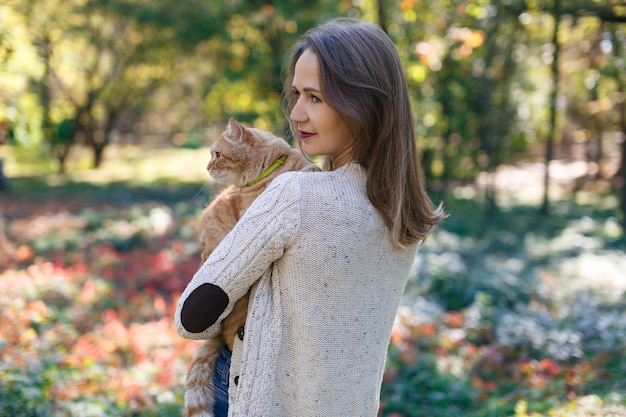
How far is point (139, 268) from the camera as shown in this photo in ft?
28.3

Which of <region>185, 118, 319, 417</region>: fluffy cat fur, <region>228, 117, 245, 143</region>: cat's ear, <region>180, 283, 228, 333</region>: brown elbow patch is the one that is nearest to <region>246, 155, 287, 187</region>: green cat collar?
<region>185, 118, 319, 417</region>: fluffy cat fur

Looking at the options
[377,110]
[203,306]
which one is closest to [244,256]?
[203,306]

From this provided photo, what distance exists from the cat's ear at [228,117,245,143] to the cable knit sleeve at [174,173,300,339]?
0.44 m

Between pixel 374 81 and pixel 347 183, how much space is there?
12.2 inches

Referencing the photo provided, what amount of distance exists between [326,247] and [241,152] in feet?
1.88

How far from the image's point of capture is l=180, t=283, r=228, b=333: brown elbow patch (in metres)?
1.61

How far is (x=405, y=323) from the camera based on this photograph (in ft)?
21.1

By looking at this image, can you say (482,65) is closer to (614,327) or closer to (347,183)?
(614,327)

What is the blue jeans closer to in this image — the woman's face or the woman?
the woman

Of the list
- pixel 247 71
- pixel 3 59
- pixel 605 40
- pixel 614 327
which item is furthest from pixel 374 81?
pixel 247 71

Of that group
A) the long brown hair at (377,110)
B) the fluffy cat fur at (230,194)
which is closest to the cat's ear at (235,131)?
the fluffy cat fur at (230,194)

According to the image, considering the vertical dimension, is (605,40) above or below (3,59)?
below

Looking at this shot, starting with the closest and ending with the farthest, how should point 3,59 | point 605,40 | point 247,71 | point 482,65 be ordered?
1. point 3,59
2. point 605,40
3. point 482,65
4. point 247,71

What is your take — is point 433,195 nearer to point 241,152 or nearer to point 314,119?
point 241,152
